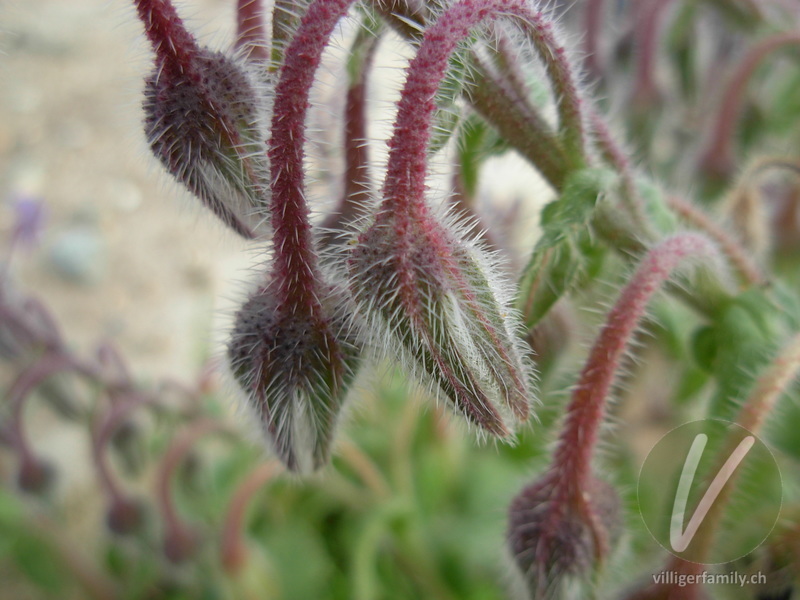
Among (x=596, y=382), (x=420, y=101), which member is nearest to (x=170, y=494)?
(x=596, y=382)

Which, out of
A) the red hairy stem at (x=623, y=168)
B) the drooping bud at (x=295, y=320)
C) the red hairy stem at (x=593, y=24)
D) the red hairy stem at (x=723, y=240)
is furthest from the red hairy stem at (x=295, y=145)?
the red hairy stem at (x=593, y=24)

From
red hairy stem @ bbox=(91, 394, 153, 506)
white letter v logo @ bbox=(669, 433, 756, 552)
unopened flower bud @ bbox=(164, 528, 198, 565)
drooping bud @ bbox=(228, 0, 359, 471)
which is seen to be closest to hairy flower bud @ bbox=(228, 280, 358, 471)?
drooping bud @ bbox=(228, 0, 359, 471)

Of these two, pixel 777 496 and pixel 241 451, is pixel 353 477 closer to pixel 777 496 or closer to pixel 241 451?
pixel 241 451

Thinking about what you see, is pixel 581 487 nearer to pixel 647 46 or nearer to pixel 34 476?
pixel 647 46

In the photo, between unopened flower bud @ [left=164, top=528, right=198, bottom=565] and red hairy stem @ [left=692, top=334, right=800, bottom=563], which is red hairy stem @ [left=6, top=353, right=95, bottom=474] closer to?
unopened flower bud @ [left=164, top=528, right=198, bottom=565]

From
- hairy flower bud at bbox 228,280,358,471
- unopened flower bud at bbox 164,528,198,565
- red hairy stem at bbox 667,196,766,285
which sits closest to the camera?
hairy flower bud at bbox 228,280,358,471

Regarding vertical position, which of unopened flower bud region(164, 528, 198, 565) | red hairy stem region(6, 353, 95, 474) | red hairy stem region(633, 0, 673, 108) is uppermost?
red hairy stem region(633, 0, 673, 108)
